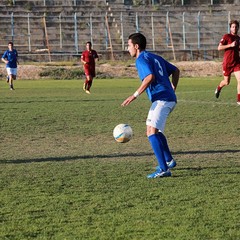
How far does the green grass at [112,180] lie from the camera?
20.2 feet

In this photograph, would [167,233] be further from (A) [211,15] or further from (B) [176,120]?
(A) [211,15]

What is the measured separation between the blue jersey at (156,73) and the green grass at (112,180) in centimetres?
101

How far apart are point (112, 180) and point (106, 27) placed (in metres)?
39.7

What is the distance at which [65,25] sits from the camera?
47312 mm

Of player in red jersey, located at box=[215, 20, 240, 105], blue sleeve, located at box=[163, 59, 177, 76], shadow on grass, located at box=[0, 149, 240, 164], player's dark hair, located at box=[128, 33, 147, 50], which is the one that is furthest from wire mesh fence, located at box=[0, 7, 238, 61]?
player's dark hair, located at box=[128, 33, 147, 50]

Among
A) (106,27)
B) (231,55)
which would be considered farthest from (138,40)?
(106,27)

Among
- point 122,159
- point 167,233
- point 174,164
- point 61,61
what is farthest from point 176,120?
point 61,61

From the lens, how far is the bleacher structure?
46.3 metres

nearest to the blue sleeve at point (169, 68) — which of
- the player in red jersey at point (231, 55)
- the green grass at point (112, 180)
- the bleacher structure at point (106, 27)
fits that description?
the green grass at point (112, 180)

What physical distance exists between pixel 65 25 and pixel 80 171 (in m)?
38.8

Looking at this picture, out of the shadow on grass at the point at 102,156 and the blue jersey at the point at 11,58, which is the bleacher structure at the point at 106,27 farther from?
the shadow on grass at the point at 102,156

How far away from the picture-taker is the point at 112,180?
8.50m

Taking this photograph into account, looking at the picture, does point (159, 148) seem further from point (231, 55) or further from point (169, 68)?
point (231, 55)

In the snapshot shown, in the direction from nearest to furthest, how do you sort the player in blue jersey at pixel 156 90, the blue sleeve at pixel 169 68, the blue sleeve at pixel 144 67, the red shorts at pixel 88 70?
the blue sleeve at pixel 144 67
the player in blue jersey at pixel 156 90
the blue sleeve at pixel 169 68
the red shorts at pixel 88 70
